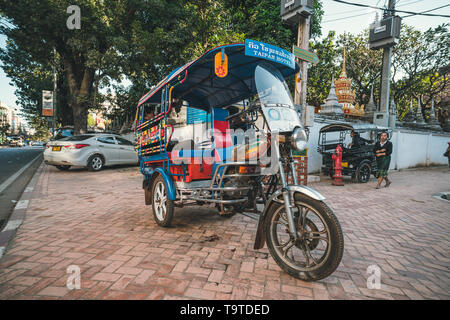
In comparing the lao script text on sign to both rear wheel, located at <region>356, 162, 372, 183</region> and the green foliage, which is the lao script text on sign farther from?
the green foliage

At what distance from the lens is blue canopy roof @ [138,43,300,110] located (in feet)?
10.3

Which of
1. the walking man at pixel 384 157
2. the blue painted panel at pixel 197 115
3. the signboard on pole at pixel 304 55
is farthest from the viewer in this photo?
the walking man at pixel 384 157

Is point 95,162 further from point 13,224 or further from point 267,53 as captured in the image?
point 267,53

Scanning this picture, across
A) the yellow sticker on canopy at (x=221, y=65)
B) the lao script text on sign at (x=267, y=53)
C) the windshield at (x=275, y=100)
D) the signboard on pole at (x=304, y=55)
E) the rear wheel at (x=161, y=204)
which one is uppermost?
the signboard on pole at (x=304, y=55)

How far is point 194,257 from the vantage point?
2846 mm

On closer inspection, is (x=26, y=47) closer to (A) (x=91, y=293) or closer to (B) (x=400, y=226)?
(A) (x=91, y=293)

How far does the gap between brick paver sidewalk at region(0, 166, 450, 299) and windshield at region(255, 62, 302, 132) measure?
1.61 metres

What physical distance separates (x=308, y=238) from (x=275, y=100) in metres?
1.53

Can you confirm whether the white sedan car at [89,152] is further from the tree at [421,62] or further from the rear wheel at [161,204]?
the tree at [421,62]

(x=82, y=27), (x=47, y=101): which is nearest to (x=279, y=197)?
(x=82, y=27)

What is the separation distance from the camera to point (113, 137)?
37.0 ft

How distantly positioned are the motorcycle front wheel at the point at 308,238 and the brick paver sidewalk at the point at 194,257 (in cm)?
15

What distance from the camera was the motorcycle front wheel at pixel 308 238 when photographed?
2.12 m

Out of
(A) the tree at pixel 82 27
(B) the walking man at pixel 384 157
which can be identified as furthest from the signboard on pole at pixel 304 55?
(A) the tree at pixel 82 27
